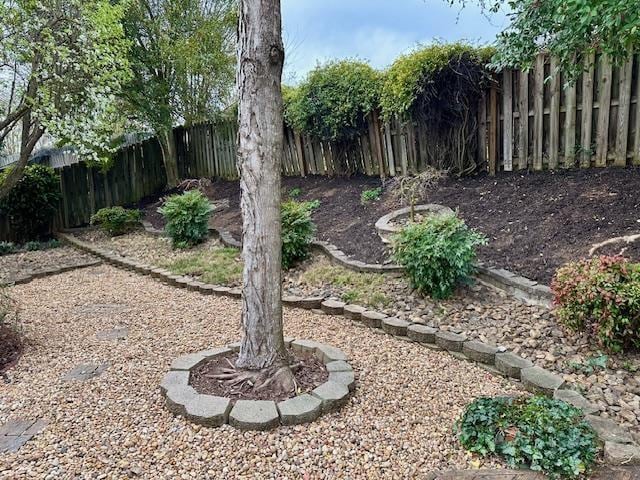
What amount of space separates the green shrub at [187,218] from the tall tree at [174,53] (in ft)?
10.5

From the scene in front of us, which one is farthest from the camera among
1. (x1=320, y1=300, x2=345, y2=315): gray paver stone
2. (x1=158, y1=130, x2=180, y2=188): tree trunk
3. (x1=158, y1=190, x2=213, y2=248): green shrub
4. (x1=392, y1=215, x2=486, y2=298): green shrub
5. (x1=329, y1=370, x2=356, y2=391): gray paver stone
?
(x1=158, y1=130, x2=180, y2=188): tree trunk

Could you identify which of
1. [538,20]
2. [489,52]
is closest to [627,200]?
[538,20]

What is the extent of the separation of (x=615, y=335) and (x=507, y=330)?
670mm

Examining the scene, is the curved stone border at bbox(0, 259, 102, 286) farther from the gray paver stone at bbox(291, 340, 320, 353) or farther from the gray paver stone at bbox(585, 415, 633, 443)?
the gray paver stone at bbox(585, 415, 633, 443)

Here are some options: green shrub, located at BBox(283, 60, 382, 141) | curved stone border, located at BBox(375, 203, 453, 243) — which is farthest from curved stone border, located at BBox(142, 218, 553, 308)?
green shrub, located at BBox(283, 60, 382, 141)

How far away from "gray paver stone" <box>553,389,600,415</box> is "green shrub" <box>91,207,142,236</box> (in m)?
7.12

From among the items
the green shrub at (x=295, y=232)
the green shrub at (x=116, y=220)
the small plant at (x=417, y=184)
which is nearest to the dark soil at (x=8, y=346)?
the green shrub at (x=295, y=232)

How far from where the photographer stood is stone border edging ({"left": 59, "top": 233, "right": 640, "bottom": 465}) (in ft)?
6.55

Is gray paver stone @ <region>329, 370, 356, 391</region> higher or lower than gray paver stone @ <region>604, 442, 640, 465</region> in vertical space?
higher

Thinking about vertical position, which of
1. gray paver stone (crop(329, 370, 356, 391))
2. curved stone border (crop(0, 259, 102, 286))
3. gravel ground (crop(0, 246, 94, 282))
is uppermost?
gravel ground (crop(0, 246, 94, 282))

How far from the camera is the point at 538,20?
380cm

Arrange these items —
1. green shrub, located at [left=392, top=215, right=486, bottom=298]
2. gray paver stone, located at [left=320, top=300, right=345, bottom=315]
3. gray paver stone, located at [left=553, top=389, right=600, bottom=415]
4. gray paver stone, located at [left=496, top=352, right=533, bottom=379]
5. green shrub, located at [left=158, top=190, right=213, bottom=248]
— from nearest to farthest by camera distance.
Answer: gray paver stone, located at [left=553, top=389, right=600, bottom=415]
gray paver stone, located at [left=496, top=352, right=533, bottom=379]
green shrub, located at [left=392, top=215, right=486, bottom=298]
gray paver stone, located at [left=320, top=300, right=345, bottom=315]
green shrub, located at [left=158, top=190, right=213, bottom=248]

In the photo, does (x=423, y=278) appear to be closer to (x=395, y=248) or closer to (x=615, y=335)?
(x=395, y=248)

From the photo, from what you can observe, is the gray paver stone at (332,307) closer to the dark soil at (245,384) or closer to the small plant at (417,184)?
the dark soil at (245,384)
